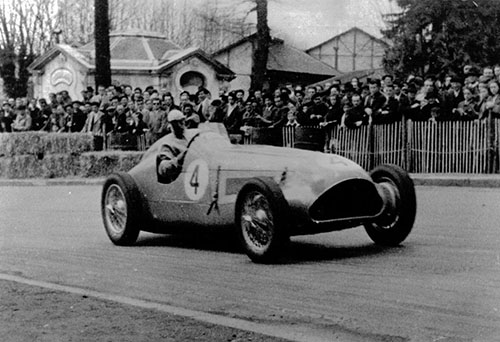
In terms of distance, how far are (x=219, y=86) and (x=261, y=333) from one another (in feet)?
140

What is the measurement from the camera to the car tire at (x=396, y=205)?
9406 mm

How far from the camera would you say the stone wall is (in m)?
24.8

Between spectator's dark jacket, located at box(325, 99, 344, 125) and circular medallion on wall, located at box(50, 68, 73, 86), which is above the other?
circular medallion on wall, located at box(50, 68, 73, 86)

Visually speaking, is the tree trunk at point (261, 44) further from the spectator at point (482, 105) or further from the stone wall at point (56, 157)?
the spectator at point (482, 105)

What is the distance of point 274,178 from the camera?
354 inches

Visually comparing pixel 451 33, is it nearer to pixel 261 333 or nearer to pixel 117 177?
pixel 117 177

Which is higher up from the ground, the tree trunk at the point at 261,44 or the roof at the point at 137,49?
the roof at the point at 137,49

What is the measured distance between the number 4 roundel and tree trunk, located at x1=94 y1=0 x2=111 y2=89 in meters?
20.4

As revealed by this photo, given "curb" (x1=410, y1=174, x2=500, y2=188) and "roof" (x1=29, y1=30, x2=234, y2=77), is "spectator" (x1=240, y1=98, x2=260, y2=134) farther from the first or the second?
"roof" (x1=29, y1=30, x2=234, y2=77)

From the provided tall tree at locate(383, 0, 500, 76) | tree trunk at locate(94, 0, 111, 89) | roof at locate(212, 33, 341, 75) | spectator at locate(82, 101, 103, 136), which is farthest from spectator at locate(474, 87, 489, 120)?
roof at locate(212, 33, 341, 75)

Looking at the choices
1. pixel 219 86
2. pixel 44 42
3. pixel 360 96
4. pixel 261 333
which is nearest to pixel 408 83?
pixel 360 96

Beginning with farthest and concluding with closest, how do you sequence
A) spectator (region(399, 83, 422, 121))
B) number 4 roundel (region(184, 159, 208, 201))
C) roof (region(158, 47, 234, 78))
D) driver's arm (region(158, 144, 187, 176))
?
roof (region(158, 47, 234, 78)) < spectator (region(399, 83, 422, 121)) < driver's arm (region(158, 144, 187, 176)) < number 4 roundel (region(184, 159, 208, 201))

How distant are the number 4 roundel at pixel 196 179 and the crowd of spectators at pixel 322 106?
5090 millimetres

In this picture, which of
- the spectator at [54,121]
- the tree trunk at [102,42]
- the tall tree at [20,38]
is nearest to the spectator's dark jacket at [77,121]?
the spectator at [54,121]
